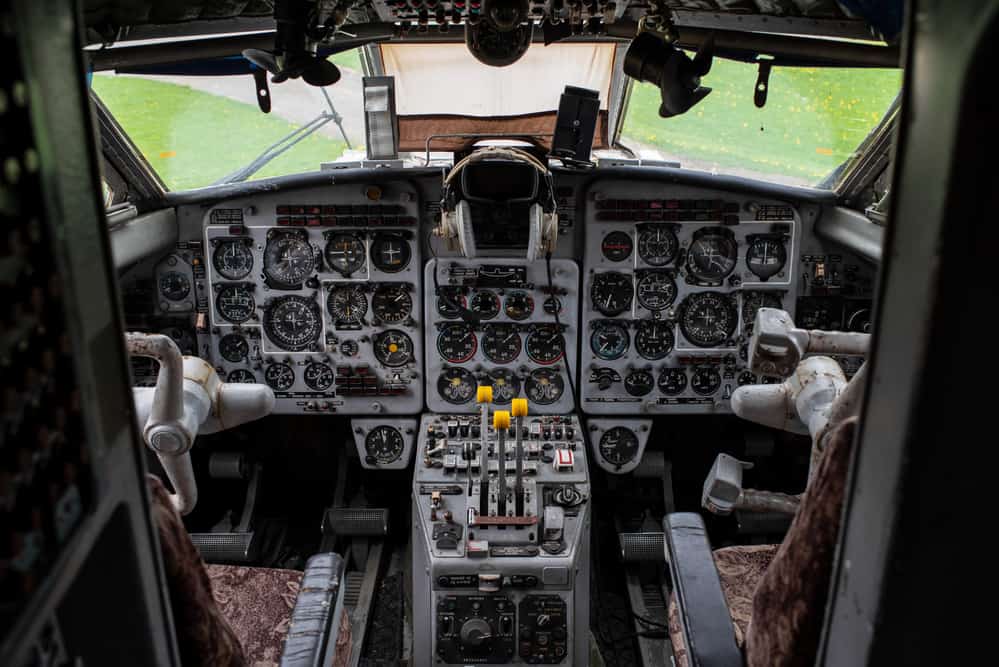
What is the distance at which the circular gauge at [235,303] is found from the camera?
14.8 feet

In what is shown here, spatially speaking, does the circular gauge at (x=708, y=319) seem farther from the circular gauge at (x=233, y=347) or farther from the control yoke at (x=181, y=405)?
the control yoke at (x=181, y=405)

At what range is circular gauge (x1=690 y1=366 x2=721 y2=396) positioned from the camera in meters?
4.59

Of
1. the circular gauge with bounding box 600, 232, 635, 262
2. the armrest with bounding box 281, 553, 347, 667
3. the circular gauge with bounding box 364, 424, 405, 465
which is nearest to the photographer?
the armrest with bounding box 281, 553, 347, 667

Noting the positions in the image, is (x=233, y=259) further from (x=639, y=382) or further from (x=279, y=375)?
(x=639, y=382)

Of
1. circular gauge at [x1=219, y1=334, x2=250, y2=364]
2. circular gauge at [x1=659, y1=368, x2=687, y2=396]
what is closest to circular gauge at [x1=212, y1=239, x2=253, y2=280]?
circular gauge at [x1=219, y1=334, x2=250, y2=364]

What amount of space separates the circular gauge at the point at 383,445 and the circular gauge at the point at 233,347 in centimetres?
82

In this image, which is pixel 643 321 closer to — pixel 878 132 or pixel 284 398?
pixel 878 132

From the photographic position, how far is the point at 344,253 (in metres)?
4.48

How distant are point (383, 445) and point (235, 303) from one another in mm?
1119

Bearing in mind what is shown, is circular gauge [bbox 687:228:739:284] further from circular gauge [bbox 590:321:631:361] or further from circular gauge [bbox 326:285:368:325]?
circular gauge [bbox 326:285:368:325]

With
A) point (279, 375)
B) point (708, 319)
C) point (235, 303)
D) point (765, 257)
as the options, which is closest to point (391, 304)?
Result: point (279, 375)

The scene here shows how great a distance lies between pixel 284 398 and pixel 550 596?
1.92 metres

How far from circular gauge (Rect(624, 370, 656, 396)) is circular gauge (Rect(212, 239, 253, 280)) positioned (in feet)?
7.00

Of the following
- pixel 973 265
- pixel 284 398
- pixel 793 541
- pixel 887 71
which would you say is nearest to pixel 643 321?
pixel 887 71
